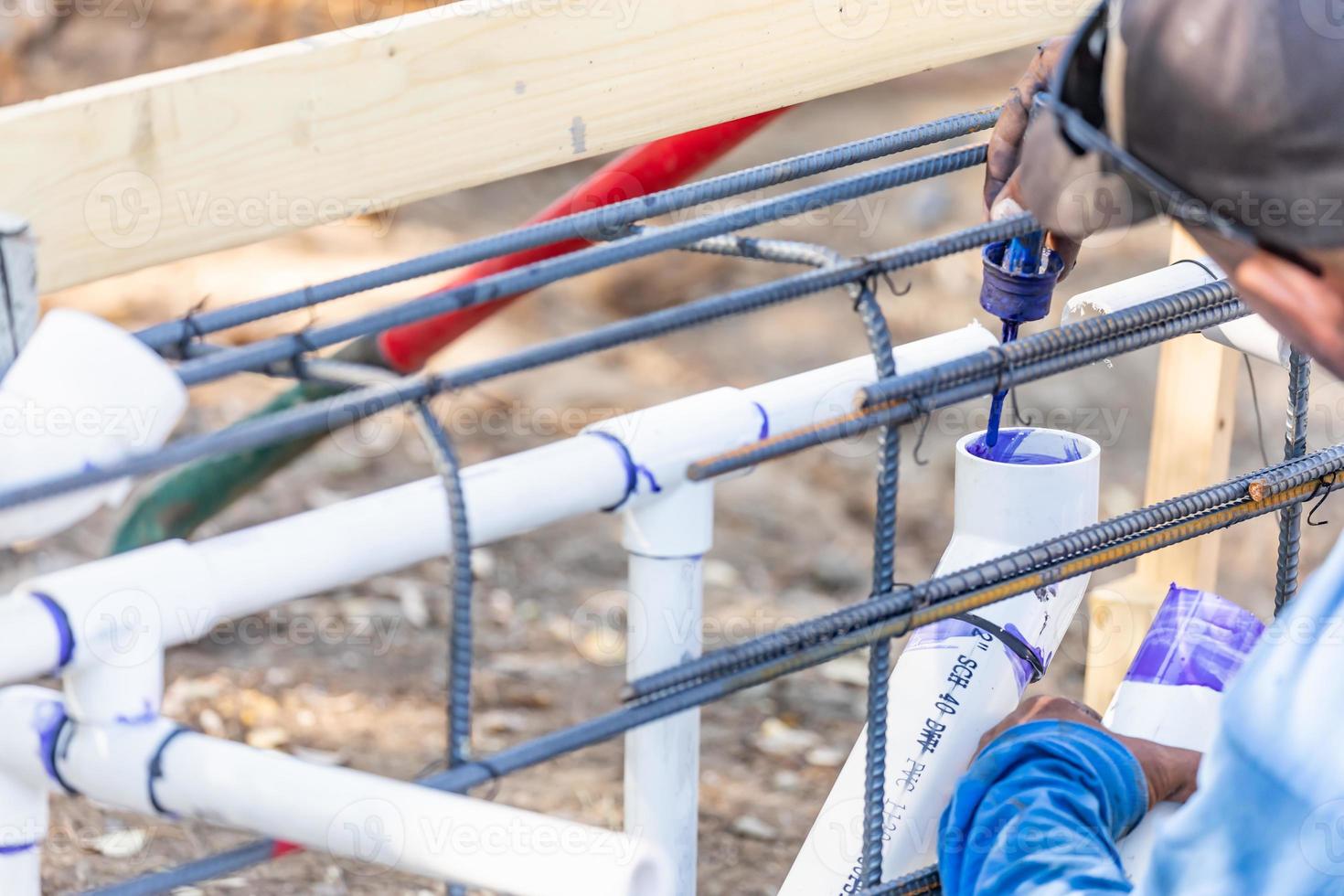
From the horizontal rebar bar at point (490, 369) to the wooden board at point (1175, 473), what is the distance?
1.22 meters

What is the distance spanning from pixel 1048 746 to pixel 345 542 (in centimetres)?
60

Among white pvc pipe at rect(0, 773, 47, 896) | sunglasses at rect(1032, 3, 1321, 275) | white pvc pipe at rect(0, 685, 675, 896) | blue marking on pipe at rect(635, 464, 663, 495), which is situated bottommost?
white pvc pipe at rect(0, 773, 47, 896)

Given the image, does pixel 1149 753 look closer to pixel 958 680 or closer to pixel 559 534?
pixel 958 680

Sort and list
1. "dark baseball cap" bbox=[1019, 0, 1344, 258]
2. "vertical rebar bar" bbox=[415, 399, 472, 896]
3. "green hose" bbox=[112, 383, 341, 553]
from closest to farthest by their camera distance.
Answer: "dark baseball cap" bbox=[1019, 0, 1344, 258] < "vertical rebar bar" bbox=[415, 399, 472, 896] < "green hose" bbox=[112, 383, 341, 553]

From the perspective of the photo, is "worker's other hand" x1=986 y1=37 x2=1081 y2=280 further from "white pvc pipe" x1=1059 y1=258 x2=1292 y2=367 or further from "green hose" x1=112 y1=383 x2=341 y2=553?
"green hose" x1=112 y1=383 x2=341 y2=553

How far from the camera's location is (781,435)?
1136 millimetres

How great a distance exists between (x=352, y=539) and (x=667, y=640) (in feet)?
1.04

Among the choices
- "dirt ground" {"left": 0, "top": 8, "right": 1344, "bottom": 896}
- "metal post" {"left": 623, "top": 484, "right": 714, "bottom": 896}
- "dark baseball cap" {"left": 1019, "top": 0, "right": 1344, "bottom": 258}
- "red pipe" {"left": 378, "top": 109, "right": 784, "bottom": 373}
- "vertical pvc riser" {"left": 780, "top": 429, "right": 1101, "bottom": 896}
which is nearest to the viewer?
"dark baseball cap" {"left": 1019, "top": 0, "right": 1344, "bottom": 258}

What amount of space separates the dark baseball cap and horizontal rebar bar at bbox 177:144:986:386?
22 cm

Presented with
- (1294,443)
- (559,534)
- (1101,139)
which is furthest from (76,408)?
(559,534)

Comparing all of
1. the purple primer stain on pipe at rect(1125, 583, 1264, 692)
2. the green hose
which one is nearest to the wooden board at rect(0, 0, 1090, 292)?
the purple primer stain on pipe at rect(1125, 583, 1264, 692)

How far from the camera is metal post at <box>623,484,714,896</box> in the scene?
4.06ft

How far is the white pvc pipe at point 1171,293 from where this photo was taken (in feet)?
4.85

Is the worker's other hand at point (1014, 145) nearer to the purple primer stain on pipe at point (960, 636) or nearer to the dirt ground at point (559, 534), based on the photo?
the purple primer stain on pipe at point (960, 636)
